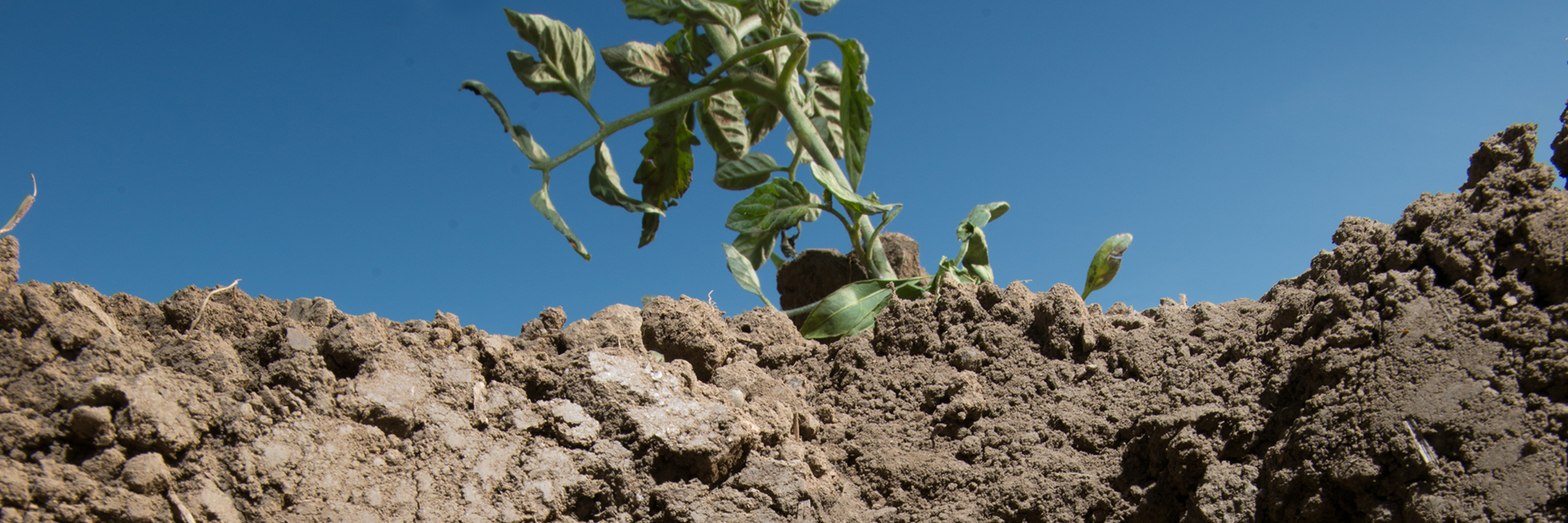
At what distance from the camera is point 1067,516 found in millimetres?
1271

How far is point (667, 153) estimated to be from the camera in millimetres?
2439

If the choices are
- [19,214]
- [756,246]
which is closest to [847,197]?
[756,246]

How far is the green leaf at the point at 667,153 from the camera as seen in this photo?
2355 millimetres

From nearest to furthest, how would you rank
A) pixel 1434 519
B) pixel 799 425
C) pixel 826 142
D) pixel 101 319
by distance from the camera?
pixel 1434 519, pixel 101 319, pixel 799 425, pixel 826 142

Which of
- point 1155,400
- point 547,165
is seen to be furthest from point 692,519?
point 547,165

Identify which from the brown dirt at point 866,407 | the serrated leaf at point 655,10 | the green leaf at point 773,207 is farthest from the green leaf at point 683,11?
the brown dirt at point 866,407

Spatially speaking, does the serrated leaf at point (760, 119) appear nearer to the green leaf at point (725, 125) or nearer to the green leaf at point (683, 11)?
the green leaf at point (725, 125)

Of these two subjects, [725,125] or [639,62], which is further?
[725,125]

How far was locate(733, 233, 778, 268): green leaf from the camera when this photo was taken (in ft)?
7.76

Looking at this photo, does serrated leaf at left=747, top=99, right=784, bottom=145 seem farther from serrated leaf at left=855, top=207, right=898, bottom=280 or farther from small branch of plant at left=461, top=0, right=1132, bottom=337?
serrated leaf at left=855, top=207, right=898, bottom=280

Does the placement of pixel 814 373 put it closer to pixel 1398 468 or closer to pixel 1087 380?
pixel 1087 380

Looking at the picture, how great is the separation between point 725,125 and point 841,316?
1.01 meters

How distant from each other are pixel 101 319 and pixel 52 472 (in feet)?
0.74

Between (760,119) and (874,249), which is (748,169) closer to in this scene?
(760,119)
